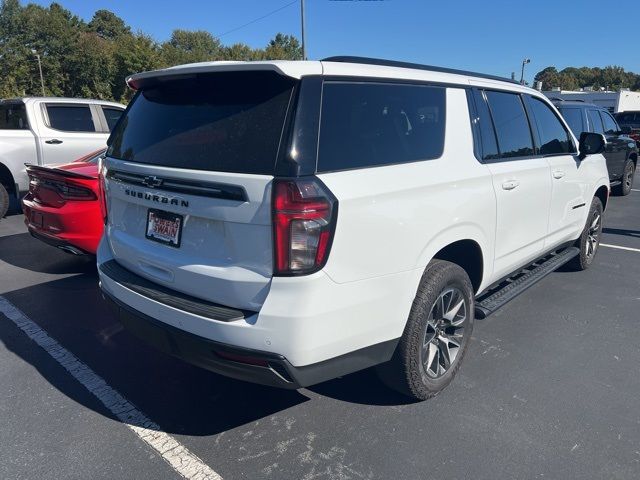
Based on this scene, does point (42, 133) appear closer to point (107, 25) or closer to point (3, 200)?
point (3, 200)

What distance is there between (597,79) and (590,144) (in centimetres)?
12852

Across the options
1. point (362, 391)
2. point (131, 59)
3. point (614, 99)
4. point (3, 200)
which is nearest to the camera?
point (362, 391)

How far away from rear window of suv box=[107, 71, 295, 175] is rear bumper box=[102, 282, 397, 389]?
815mm

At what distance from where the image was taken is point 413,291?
263cm

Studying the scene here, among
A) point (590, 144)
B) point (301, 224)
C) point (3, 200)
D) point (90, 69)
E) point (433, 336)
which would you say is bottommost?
point (433, 336)

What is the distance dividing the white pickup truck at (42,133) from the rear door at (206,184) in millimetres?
6345

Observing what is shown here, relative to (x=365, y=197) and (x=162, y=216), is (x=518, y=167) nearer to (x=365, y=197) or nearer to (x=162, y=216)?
(x=365, y=197)

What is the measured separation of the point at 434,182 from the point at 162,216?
149 centimetres

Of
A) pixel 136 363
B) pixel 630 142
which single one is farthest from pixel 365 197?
pixel 630 142

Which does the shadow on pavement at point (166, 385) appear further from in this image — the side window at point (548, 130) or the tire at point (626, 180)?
the tire at point (626, 180)

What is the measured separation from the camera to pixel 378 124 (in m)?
2.60

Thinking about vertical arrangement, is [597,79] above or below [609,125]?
above

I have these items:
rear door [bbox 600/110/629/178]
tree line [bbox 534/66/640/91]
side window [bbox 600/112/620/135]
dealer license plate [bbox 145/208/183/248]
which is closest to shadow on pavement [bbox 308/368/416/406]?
dealer license plate [bbox 145/208/183/248]

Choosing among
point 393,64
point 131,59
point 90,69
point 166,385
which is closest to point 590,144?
point 393,64
